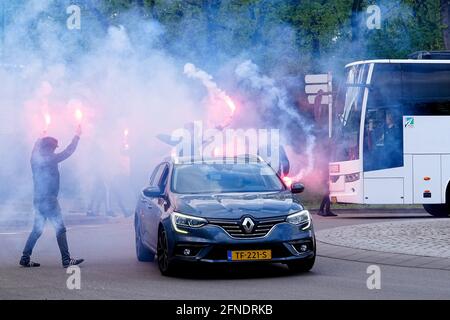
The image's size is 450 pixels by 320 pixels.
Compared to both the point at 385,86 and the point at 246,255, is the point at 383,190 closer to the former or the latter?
the point at 385,86

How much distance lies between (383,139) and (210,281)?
45.6ft

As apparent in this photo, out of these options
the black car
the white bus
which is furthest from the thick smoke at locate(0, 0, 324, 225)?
the black car

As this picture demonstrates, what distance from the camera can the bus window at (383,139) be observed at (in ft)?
84.4

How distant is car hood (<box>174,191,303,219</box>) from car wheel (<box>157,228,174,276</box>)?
1.51 ft

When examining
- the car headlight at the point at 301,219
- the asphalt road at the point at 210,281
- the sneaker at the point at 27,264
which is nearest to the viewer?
the asphalt road at the point at 210,281

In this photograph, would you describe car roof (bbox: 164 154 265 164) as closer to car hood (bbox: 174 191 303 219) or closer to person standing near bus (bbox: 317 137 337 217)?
car hood (bbox: 174 191 303 219)

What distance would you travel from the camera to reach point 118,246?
18422 millimetres

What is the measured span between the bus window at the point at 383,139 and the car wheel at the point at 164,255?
12880mm

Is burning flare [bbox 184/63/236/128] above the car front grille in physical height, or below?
above

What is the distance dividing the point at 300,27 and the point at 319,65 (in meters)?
1.50

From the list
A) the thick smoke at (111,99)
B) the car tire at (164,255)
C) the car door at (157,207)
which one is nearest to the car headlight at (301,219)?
the car tire at (164,255)

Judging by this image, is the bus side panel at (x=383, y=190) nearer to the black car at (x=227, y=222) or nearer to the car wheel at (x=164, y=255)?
the black car at (x=227, y=222)

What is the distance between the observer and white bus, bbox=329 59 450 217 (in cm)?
2569
